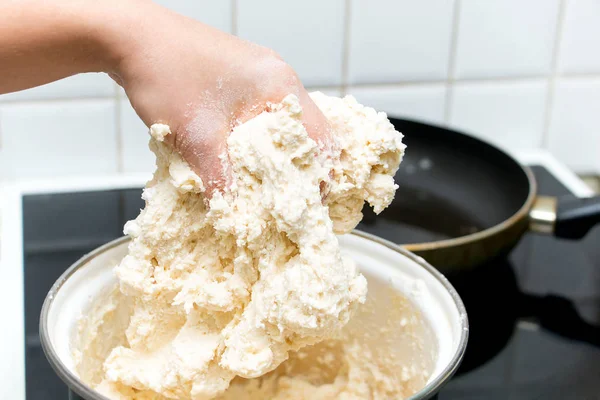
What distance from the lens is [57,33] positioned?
0.44 m

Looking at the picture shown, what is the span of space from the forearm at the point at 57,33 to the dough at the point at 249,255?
6 centimetres

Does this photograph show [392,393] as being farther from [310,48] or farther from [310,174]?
[310,48]

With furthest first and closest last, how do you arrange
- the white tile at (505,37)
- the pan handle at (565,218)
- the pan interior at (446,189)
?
the white tile at (505,37) < the pan interior at (446,189) < the pan handle at (565,218)

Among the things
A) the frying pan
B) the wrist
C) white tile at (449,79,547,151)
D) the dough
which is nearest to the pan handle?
the frying pan

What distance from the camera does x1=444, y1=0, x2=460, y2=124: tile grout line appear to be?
0.96 metres

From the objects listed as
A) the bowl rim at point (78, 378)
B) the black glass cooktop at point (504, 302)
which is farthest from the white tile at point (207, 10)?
the bowl rim at point (78, 378)

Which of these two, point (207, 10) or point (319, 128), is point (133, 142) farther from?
point (319, 128)

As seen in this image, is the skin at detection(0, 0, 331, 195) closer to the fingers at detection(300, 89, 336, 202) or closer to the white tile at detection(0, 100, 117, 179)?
the fingers at detection(300, 89, 336, 202)

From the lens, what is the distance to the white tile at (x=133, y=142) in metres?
0.93

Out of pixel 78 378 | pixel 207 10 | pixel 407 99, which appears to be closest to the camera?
pixel 78 378

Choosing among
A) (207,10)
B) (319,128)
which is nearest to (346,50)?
(207,10)

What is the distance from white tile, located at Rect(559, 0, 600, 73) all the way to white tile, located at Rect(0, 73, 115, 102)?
0.63 metres

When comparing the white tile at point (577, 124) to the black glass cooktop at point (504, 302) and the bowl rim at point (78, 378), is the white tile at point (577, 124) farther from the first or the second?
the bowl rim at point (78, 378)

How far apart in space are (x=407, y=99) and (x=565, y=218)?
316 mm
